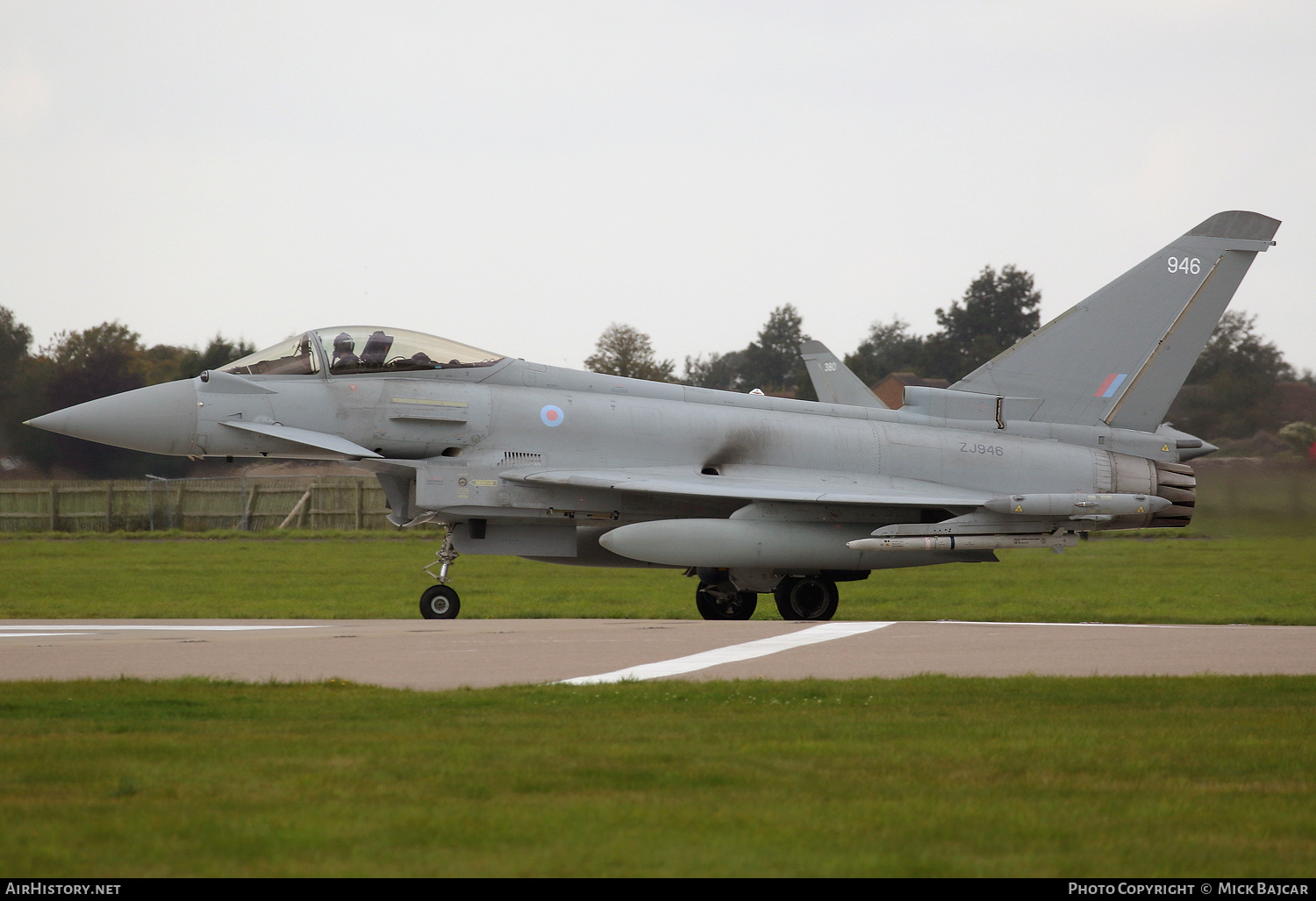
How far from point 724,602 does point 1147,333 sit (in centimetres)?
646

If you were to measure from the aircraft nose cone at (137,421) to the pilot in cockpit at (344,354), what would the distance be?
5.36 ft

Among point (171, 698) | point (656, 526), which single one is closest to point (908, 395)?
point (656, 526)

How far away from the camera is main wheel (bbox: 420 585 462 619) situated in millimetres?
14789

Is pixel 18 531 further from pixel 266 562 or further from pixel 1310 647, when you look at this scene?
pixel 1310 647

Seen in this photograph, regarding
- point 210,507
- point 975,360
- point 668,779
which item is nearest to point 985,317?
point 975,360

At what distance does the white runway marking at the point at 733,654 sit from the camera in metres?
8.65

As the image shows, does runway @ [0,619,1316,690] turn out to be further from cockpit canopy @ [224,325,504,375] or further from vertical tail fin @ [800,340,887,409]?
vertical tail fin @ [800,340,887,409]

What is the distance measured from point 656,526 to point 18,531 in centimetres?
2843

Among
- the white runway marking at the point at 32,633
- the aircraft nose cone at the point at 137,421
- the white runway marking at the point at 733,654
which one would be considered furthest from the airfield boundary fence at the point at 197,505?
the white runway marking at the point at 733,654

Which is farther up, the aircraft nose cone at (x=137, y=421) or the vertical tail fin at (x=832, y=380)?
the vertical tail fin at (x=832, y=380)

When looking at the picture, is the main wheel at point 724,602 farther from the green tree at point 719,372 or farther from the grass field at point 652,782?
the green tree at point 719,372

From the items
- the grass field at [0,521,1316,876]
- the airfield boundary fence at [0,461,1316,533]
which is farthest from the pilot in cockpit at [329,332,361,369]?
the airfield boundary fence at [0,461,1316,533]

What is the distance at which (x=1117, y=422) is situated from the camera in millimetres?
16984

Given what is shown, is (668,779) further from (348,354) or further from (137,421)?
(137,421)
